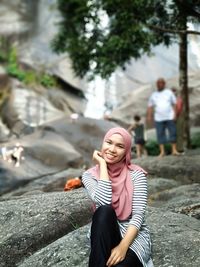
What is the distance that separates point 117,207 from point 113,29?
11725 millimetres

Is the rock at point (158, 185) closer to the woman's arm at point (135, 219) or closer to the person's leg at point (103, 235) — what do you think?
the woman's arm at point (135, 219)

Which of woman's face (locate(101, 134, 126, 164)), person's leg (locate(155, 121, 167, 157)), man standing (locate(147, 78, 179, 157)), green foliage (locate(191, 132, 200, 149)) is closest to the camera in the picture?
woman's face (locate(101, 134, 126, 164))

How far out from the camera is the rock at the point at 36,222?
221 inches

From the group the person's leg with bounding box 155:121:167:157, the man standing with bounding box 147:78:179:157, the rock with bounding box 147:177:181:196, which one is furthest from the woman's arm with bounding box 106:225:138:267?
the person's leg with bounding box 155:121:167:157

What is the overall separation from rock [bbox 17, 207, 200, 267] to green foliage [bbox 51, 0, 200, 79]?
547cm

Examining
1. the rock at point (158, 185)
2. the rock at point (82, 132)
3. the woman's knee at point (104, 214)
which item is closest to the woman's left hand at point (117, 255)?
the woman's knee at point (104, 214)

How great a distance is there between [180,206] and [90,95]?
21.9 metres

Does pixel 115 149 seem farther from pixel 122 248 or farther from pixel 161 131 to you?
pixel 161 131

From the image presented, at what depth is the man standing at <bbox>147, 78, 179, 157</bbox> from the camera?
12.5 metres

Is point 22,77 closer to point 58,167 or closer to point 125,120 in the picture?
point 125,120

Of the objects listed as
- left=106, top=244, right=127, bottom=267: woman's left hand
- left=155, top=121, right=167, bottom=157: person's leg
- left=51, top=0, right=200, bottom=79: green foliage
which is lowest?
left=155, top=121, right=167, bottom=157: person's leg

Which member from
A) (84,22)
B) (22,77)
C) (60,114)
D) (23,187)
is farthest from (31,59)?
(23,187)

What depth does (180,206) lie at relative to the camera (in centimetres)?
712

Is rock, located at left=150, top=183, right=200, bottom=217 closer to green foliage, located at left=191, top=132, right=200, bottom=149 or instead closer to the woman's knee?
the woman's knee
